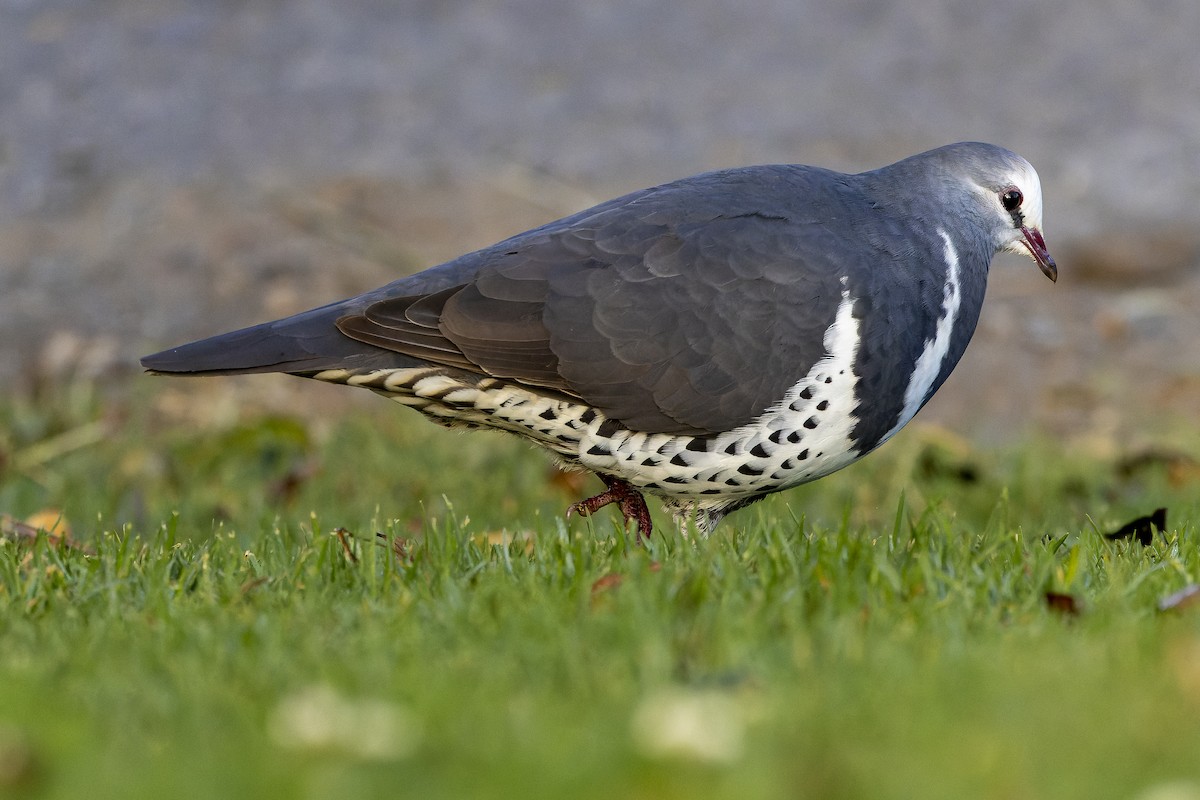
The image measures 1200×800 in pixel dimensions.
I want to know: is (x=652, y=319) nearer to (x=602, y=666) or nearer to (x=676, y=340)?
(x=676, y=340)

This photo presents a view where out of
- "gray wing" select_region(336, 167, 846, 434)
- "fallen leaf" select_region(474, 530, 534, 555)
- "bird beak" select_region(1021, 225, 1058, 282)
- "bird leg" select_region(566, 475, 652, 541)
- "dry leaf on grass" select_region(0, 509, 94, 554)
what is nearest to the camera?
"fallen leaf" select_region(474, 530, 534, 555)

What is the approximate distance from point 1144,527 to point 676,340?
1.44m

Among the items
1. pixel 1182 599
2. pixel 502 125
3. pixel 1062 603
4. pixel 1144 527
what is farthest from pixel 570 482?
pixel 502 125

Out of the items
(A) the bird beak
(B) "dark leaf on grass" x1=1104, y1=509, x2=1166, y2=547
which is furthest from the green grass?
(A) the bird beak

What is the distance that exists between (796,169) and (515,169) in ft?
16.8

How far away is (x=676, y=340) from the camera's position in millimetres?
3977

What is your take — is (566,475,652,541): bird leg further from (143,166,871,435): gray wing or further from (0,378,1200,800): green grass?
(0,378,1200,800): green grass

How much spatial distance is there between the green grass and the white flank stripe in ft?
1.47

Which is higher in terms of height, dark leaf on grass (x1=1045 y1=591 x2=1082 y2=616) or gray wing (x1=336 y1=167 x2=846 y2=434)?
gray wing (x1=336 y1=167 x2=846 y2=434)

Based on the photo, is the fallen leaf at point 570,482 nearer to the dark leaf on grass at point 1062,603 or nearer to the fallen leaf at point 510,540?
the fallen leaf at point 510,540

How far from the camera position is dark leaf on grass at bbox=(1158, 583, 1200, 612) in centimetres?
294

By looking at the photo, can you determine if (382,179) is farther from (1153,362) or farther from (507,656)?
(507,656)

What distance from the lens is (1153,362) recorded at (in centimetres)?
775

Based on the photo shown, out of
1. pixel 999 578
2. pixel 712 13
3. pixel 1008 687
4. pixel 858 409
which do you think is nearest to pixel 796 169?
pixel 858 409
